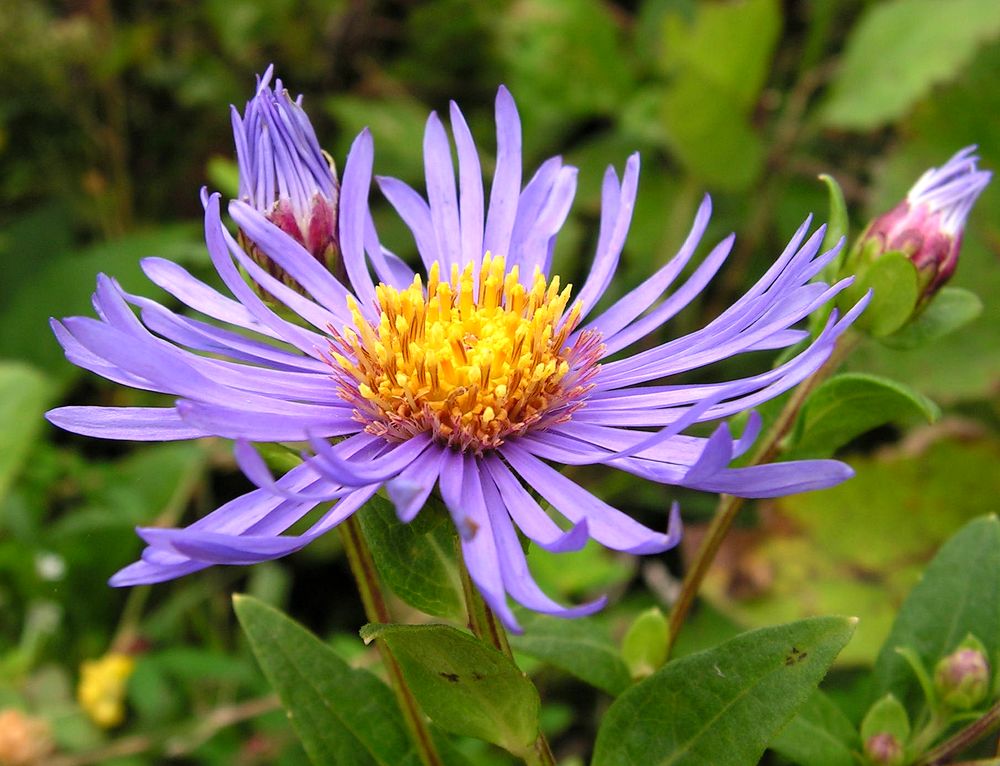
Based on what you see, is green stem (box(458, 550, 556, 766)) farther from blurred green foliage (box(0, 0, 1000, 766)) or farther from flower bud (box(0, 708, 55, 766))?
flower bud (box(0, 708, 55, 766))

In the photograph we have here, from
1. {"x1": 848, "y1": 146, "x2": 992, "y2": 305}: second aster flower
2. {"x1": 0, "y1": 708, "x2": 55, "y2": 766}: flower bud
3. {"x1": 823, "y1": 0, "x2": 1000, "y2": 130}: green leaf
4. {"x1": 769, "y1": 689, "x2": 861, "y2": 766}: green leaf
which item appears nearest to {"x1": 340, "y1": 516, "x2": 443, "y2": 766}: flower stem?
{"x1": 769, "y1": 689, "x2": 861, "y2": 766}: green leaf

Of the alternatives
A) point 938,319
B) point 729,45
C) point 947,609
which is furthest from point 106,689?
point 729,45

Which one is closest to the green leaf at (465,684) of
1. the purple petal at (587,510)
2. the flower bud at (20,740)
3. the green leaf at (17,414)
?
the purple petal at (587,510)

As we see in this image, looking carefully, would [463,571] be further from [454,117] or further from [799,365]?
[454,117]

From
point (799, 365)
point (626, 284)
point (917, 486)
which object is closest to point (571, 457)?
point (799, 365)

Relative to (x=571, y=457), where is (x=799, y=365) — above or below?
above

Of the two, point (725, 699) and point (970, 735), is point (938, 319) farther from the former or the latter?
point (725, 699)
